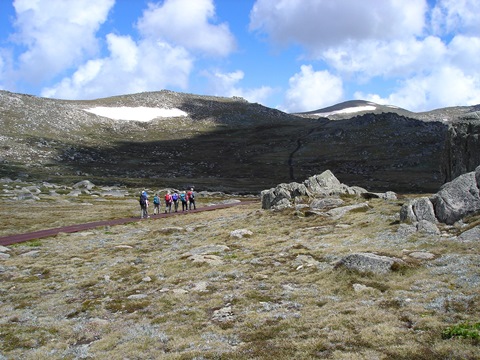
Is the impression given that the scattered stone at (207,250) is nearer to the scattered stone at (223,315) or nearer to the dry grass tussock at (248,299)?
the dry grass tussock at (248,299)

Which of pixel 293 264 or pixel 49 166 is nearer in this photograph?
pixel 293 264

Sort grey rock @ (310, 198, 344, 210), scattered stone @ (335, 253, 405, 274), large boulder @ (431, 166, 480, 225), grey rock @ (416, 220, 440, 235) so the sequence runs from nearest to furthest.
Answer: scattered stone @ (335, 253, 405, 274) < grey rock @ (416, 220, 440, 235) < large boulder @ (431, 166, 480, 225) < grey rock @ (310, 198, 344, 210)

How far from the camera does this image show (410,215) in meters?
29.8

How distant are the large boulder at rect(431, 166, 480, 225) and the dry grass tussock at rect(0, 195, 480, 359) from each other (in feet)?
11.1

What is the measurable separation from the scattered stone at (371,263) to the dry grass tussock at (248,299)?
0.48 meters

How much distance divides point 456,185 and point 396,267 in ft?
41.2

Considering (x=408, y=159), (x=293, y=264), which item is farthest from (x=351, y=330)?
(x=408, y=159)

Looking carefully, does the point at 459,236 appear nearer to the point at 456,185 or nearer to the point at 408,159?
the point at 456,185

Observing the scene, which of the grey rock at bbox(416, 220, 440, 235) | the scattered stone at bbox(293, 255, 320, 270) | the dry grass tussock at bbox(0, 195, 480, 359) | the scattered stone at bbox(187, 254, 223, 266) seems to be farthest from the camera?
the scattered stone at bbox(187, 254, 223, 266)

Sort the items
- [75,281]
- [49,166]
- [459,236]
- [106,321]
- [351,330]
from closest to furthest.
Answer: [351,330] < [106,321] < [459,236] < [75,281] < [49,166]

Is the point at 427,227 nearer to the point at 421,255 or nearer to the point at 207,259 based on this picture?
the point at 421,255

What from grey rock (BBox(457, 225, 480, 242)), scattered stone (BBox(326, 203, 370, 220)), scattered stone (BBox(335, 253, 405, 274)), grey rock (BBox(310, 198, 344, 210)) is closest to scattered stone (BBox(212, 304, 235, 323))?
scattered stone (BBox(335, 253, 405, 274))

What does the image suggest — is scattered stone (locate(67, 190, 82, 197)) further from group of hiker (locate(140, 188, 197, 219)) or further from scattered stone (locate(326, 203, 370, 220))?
scattered stone (locate(326, 203, 370, 220))

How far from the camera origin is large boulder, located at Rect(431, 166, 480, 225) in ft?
90.0
